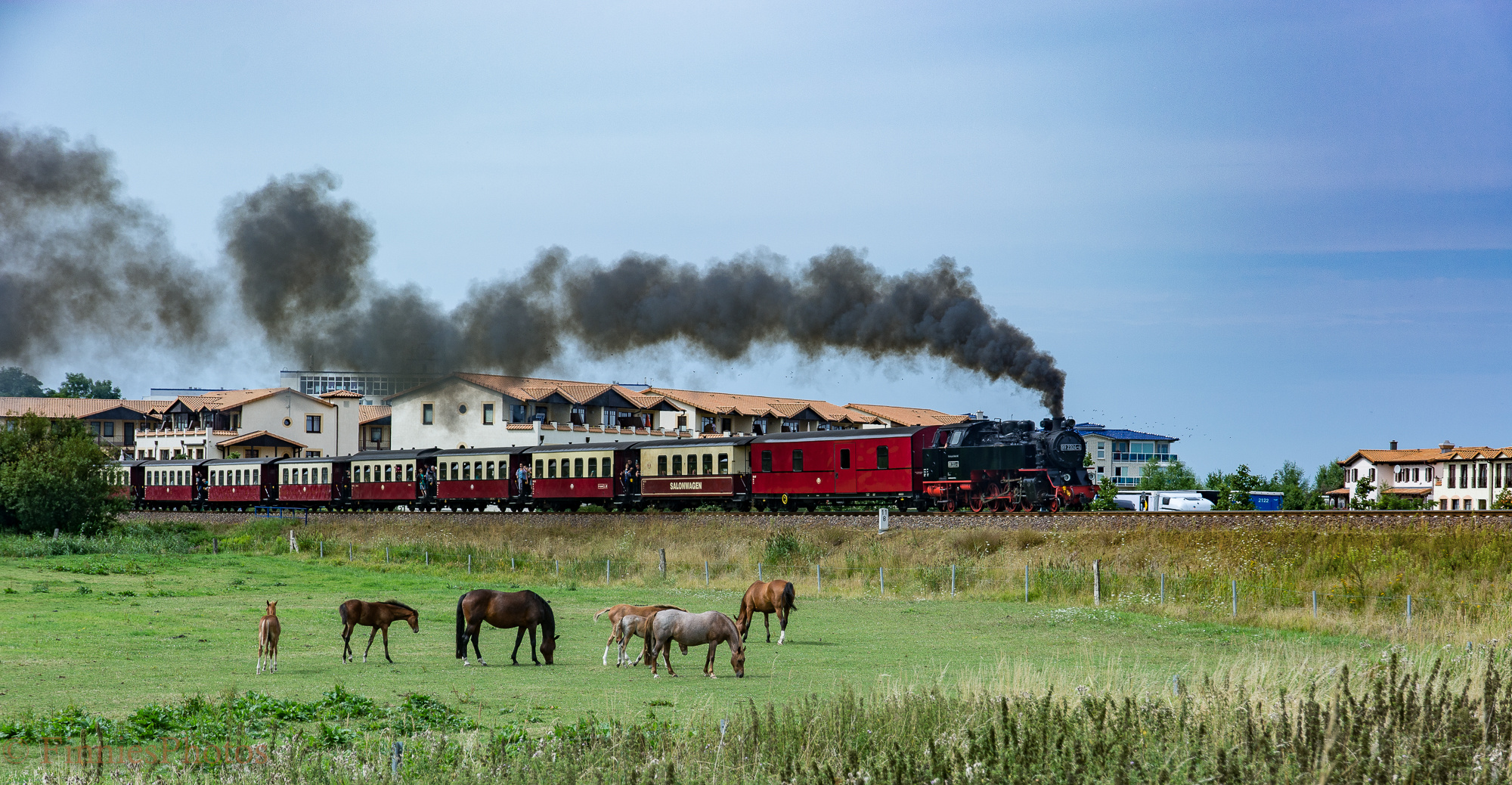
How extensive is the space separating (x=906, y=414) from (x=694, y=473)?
60.5 metres

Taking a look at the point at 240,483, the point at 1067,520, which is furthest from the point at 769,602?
the point at 240,483

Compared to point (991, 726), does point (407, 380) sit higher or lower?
higher

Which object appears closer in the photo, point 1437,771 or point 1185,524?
point 1437,771

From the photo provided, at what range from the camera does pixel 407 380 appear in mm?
39219

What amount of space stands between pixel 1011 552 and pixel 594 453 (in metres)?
24.9

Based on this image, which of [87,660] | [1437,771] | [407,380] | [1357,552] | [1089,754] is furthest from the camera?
[407,380]

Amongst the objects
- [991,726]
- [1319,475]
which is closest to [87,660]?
[991,726]

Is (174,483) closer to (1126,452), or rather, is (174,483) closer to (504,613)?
(504,613)

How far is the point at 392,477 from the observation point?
217 feet

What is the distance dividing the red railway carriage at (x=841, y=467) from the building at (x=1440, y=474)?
48.2 meters

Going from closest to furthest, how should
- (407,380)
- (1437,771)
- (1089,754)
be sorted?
(1437,771) < (1089,754) < (407,380)

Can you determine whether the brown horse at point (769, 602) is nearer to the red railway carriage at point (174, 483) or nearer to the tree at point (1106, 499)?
the tree at point (1106, 499)

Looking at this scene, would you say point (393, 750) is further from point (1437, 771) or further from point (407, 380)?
point (407, 380)

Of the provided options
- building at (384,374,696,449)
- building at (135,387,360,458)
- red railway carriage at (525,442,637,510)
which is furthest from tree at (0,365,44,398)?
red railway carriage at (525,442,637,510)
